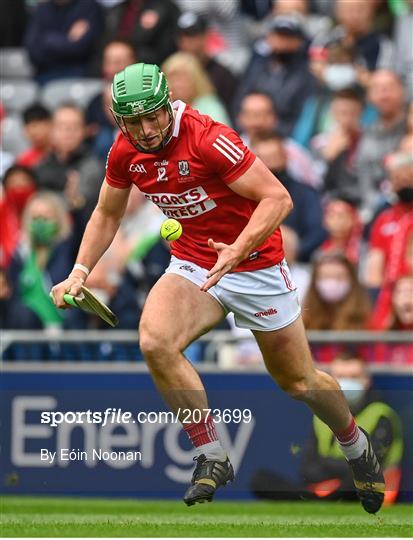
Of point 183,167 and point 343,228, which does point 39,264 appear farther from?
point 183,167

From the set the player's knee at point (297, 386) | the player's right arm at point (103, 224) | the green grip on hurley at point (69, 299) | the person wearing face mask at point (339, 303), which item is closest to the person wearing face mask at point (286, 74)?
the person wearing face mask at point (339, 303)

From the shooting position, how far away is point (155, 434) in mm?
11422

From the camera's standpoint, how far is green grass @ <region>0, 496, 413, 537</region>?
835 centimetres

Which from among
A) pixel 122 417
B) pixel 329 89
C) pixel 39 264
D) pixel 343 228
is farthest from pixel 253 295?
pixel 329 89

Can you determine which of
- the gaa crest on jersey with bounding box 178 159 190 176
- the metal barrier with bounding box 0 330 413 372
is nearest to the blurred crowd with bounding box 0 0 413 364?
the metal barrier with bounding box 0 330 413 372

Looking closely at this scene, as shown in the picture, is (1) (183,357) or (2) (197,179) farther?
(2) (197,179)

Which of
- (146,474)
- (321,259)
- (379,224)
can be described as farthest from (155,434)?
(379,224)

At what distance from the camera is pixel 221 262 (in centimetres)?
804

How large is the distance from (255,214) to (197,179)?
455 mm

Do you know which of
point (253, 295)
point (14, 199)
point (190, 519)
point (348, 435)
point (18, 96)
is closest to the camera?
point (253, 295)

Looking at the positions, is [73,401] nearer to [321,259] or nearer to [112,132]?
[321,259]

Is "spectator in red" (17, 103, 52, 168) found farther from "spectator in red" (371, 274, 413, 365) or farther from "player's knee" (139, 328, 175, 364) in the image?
"player's knee" (139, 328, 175, 364)

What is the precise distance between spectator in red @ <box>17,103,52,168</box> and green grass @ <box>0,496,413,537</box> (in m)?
5.18

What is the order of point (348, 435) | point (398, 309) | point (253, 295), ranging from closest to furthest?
point (253, 295), point (348, 435), point (398, 309)
